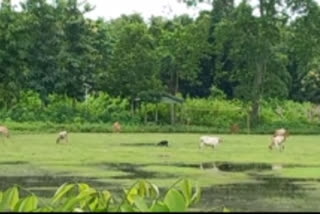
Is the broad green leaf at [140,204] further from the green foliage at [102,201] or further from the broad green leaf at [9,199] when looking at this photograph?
the broad green leaf at [9,199]

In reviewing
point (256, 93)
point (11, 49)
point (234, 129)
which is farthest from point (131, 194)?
point (256, 93)

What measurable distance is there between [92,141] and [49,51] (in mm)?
13046

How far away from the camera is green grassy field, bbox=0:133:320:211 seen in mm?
11484

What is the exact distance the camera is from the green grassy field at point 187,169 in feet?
37.7

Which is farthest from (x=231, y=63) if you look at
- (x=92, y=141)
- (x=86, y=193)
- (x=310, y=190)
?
(x=86, y=193)

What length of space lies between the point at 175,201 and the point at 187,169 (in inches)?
572

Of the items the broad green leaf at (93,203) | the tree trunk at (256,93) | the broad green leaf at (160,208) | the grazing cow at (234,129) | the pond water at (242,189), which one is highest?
the tree trunk at (256,93)

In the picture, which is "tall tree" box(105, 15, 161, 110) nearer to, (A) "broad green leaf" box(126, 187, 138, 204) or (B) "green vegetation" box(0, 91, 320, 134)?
(B) "green vegetation" box(0, 91, 320, 134)

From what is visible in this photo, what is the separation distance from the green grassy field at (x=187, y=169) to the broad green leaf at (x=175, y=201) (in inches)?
234

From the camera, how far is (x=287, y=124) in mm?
38469

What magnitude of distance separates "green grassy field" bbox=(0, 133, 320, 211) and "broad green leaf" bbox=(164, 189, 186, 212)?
593 centimetres

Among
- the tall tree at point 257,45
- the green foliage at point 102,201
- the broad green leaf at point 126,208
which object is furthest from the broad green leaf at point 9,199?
the tall tree at point 257,45

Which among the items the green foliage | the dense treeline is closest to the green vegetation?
the dense treeline

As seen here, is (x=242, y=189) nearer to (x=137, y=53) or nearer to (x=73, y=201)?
(x=73, y=201)
